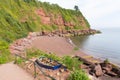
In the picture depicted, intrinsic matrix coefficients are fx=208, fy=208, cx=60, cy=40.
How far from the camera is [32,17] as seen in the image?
219 ft

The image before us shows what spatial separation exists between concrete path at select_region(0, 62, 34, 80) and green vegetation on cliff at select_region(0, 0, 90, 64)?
21.2 metres

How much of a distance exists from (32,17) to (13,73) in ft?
178

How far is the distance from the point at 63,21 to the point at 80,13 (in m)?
23.2

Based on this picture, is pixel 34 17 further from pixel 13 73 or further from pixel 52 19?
pixel 13 73

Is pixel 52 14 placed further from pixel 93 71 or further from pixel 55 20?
pixel 93 71

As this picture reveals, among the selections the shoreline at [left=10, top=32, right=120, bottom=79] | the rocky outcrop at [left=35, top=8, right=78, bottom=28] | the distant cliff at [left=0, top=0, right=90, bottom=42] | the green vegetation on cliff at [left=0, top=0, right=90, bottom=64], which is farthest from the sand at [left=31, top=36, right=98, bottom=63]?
the rocky outcrop at [left=35, top=8, right=78, bottom=28]

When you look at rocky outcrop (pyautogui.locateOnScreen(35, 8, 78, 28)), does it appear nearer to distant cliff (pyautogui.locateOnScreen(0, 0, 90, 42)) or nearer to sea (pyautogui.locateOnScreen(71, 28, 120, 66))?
distant cliff (pyautogui.locateOnScreen(0, 0, 90, 42))

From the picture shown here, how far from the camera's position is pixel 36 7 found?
76312 mm

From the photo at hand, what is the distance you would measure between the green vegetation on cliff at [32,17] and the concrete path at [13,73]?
2125 centimetres

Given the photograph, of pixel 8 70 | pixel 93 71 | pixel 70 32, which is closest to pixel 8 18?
pixel 93 71

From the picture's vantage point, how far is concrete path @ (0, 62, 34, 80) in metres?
12.6

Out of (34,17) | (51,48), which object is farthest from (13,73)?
(34,17)

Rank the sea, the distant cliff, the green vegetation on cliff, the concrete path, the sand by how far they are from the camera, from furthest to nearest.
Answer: the distant cliff
the green vegetation on cliff
the sea
the sand
the concrete path

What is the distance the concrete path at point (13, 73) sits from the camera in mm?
12633
